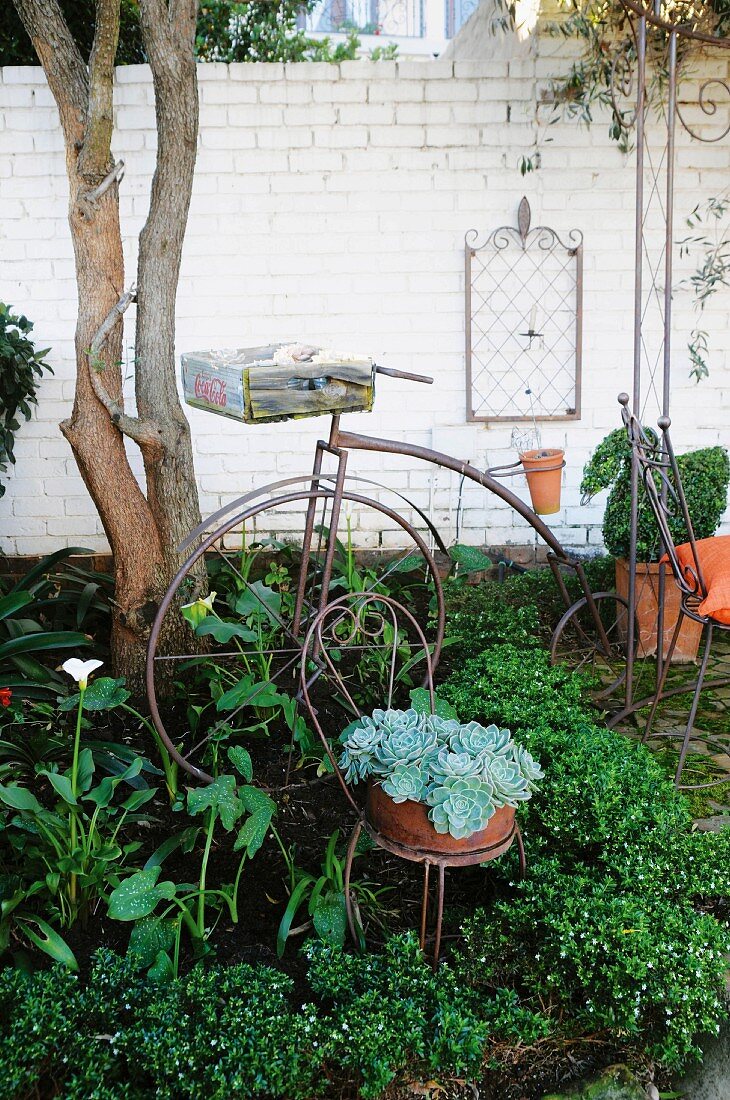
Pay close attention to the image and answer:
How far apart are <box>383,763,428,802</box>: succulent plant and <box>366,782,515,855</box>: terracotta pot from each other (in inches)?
1.1

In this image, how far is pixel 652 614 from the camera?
11.2 feet

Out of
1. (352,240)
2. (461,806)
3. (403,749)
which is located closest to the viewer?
(461,806)

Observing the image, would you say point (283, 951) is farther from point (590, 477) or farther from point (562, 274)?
point (562, 274)

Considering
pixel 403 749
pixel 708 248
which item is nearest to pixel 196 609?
pixel 403 749

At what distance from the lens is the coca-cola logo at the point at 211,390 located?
7.54ft

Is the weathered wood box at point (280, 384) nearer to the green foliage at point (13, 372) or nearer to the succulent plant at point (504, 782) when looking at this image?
the succulent plant at point (504, 782)

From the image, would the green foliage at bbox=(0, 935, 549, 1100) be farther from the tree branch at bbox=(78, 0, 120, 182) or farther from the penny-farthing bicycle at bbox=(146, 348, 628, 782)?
the tree branch at bbox=(78, 0, 120, 182)

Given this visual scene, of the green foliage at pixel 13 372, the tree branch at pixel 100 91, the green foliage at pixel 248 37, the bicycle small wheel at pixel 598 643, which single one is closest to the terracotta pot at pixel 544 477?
the bicycle small wheel at pixel 598 643

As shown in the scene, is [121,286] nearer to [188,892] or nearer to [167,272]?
[167,272]

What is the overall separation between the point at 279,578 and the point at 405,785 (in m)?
1.76

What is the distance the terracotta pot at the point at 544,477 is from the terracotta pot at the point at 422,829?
5.16 feet

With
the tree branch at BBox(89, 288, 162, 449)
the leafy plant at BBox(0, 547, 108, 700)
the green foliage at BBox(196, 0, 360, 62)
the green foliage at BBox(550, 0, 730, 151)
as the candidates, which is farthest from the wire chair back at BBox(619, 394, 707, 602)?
the green foliage at BBox(196, 0, 360, 62)

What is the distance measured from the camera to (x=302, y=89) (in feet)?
12.4

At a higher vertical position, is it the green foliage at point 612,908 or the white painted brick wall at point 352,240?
the white painted brick wall at point 352,240
